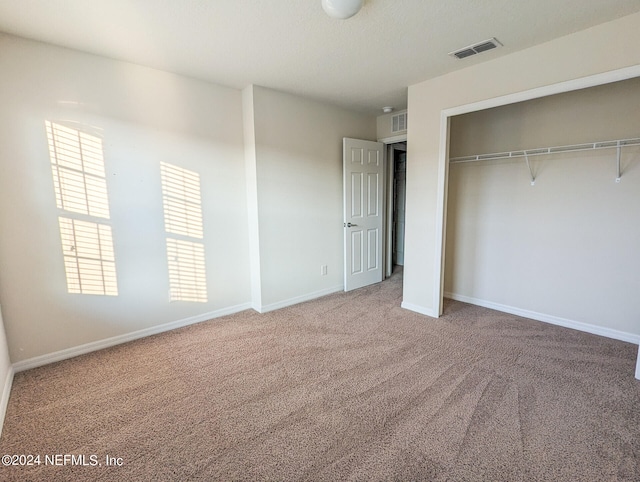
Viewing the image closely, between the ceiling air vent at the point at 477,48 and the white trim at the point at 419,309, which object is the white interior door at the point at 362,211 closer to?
the white trim at the point at 419,309

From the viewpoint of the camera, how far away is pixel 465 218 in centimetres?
377

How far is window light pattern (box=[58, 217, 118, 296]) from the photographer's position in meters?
2.49

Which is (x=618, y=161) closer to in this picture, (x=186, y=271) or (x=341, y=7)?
(x=341, y=7)

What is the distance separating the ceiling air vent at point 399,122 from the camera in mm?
4238

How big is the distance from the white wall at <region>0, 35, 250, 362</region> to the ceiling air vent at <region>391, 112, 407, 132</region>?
217cm

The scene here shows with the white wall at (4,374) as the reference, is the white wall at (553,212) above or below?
above

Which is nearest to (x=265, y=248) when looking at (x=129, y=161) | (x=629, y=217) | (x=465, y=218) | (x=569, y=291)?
(x=129, y=161)

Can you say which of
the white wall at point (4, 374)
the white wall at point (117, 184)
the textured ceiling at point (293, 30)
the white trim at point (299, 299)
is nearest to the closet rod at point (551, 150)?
the textured ceiling at point (293, 30)

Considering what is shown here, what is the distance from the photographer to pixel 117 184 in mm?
2666

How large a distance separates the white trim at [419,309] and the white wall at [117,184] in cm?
198

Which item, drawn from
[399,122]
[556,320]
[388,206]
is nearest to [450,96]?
[399,122]

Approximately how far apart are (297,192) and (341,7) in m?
2.11

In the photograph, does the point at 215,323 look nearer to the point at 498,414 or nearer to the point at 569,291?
the point at 498,414

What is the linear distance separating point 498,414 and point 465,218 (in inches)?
95.6
